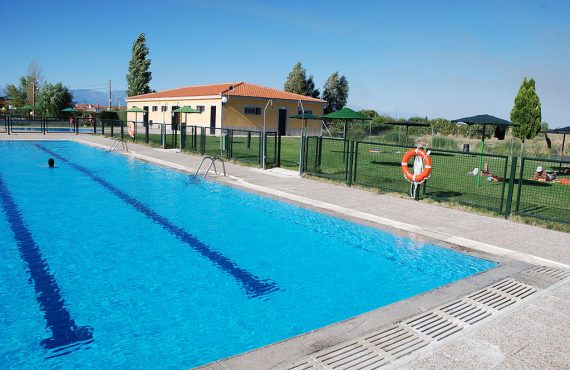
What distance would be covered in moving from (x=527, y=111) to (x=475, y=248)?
2312cm

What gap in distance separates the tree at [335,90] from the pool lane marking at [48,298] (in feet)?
194

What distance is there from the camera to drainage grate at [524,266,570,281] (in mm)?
5629

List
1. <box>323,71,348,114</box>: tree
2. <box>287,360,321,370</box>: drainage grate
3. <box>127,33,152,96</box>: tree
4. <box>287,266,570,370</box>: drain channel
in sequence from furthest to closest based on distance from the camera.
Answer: <box>323,71,348,114</box>: tree < <box>127,33,152,96</box>: tree < <box>287,266,570,370</box>: drain channel < <box>287,360,321,370</box>: drainage grate

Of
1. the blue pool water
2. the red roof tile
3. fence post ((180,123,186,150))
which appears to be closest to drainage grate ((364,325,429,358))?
the blue pool water

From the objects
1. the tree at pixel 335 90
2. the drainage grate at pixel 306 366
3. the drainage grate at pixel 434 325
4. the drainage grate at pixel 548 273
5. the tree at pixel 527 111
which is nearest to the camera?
the drainage grate at pixel 306 366

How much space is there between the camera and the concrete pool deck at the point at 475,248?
359cm

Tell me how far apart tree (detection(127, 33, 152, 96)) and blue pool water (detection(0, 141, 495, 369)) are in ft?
173

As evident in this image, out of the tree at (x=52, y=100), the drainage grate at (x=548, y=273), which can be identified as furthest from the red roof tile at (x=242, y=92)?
the drainage grate at (x=548, y=273)

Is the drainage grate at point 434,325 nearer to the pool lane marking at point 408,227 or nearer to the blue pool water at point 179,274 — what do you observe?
the blue pool water at point 179,274

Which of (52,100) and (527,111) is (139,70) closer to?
(52,100)

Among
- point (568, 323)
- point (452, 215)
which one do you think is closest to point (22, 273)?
point (568, 323)

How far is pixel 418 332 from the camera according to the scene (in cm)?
410

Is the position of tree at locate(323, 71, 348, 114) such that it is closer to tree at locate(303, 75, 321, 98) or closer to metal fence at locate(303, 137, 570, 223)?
tree at locate(303, 75, 321, 98)

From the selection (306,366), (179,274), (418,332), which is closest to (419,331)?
(418,332)
